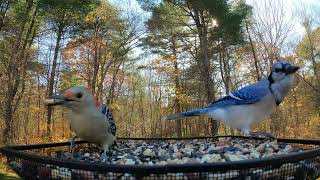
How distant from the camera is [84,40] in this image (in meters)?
18.8

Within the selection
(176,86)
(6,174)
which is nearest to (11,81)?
(6,174)

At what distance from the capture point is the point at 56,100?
1.82 meters

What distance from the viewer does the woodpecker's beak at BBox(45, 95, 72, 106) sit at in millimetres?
1764

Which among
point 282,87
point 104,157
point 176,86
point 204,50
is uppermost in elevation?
point 204,50

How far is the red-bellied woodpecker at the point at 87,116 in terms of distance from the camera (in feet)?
6.35

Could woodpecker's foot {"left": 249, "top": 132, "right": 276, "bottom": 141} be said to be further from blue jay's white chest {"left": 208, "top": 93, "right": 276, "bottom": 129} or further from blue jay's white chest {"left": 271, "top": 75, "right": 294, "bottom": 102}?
blue jay's white chest {"left": 271, "top": 75, "right": 294, "bottom": 102}

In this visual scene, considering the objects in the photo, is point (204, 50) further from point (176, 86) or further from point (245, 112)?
point (245, 112)

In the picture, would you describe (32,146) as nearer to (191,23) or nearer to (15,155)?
(15,155)

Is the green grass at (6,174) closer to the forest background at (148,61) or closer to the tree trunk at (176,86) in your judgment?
the forest background at (148,61)

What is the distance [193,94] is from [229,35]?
420cm

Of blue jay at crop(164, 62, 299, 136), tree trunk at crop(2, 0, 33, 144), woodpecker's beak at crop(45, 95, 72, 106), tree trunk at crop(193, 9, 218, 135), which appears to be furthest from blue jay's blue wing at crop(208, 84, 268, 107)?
tree trunk at crop(193, 9, 218, 135)

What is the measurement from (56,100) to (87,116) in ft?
0.95

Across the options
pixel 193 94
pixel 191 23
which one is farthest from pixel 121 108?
pixel 191 23

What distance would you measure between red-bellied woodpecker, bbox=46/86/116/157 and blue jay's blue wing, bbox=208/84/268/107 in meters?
0.71
